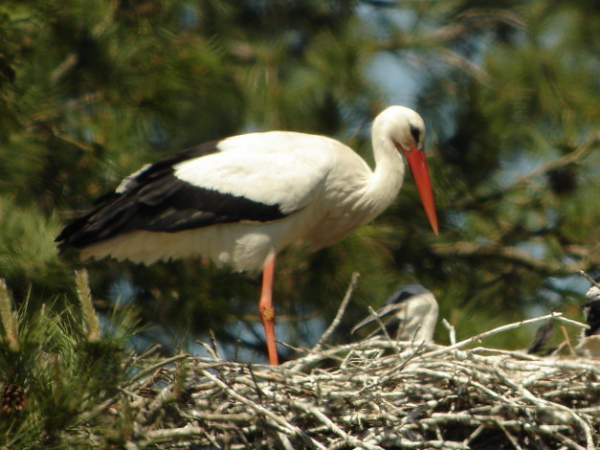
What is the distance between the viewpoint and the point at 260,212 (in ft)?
17.5

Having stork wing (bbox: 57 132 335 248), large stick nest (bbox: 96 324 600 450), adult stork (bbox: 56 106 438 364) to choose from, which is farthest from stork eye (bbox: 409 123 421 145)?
large stick nest (bbox: 96 324 600 450)

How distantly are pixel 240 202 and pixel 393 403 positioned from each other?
63.9 inches

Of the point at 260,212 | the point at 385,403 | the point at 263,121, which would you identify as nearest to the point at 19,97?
the point at 260,212

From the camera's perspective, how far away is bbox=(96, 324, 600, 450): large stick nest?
380cm

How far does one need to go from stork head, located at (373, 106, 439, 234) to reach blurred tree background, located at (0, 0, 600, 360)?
1.08ft

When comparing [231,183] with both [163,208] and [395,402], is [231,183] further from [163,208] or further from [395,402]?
[395,402]

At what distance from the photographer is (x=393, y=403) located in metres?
3.97

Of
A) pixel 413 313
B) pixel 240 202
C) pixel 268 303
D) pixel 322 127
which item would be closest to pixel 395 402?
pixel 413 313

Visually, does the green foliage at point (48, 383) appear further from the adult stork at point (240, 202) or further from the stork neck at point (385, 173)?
the stork neck at point (385, 173)

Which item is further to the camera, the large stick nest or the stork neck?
the stork neck

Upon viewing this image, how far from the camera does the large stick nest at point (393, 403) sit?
3801 mm

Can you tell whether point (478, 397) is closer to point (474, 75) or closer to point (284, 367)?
point (284, 367)

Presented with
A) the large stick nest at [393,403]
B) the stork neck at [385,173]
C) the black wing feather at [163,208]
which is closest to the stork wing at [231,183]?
the black wing feather at [163,208]

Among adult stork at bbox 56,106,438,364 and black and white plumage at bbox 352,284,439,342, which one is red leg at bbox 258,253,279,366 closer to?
Result: adult stork at bbox 56,106,438,364
